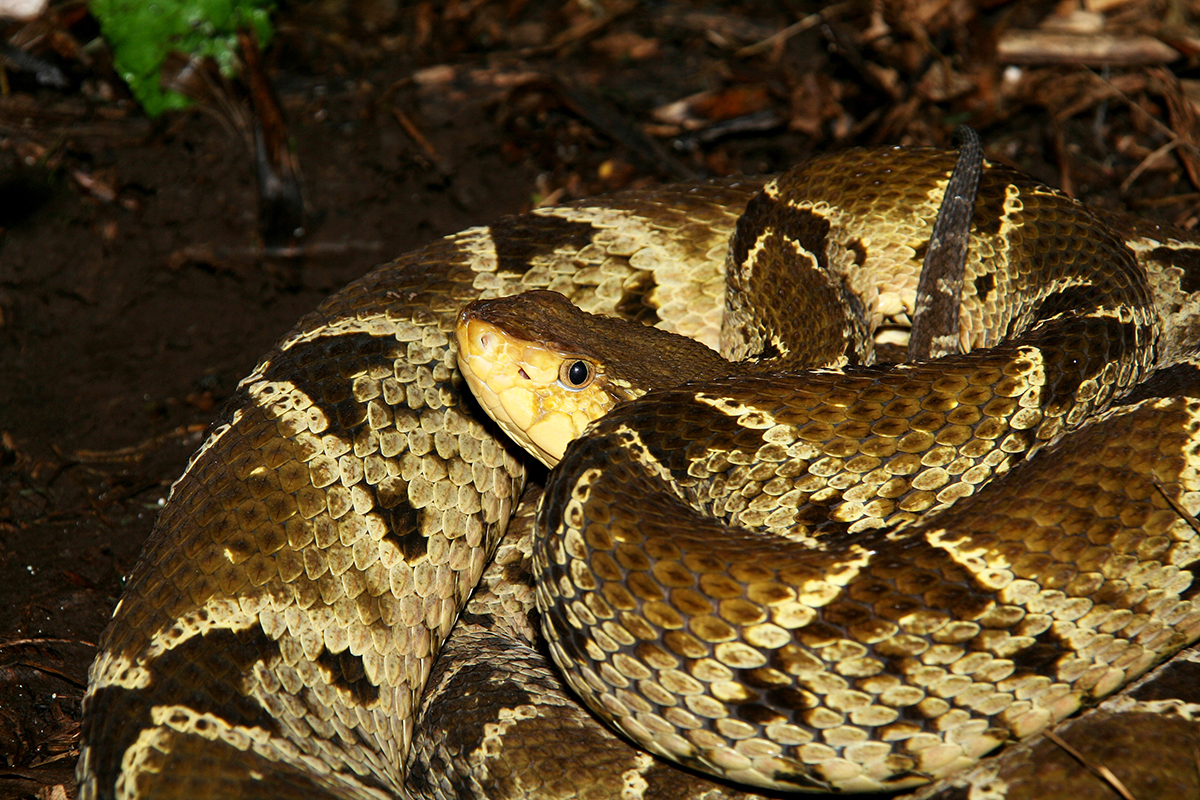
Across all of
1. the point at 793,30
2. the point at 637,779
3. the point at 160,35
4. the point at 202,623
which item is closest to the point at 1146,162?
the point at 793,30

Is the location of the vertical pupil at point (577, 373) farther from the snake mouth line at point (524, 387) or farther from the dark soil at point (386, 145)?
the dark soil at point (386, 145)

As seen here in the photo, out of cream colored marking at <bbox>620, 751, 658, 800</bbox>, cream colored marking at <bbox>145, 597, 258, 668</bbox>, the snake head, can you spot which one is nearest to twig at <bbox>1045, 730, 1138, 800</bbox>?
cream colored marking at <bbox>620, 751, 658, 800</bbox>

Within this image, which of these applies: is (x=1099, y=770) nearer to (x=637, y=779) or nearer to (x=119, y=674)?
(x=637, y=779)

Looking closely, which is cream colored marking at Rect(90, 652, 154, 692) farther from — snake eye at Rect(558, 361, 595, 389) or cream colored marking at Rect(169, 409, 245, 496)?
snake eye at Rect(558, 361, 595, 389)

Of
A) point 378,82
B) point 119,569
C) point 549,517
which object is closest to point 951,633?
point 549,517

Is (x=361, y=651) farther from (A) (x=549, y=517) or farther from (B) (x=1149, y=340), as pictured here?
Result: (B) (x=1149, y=340)
